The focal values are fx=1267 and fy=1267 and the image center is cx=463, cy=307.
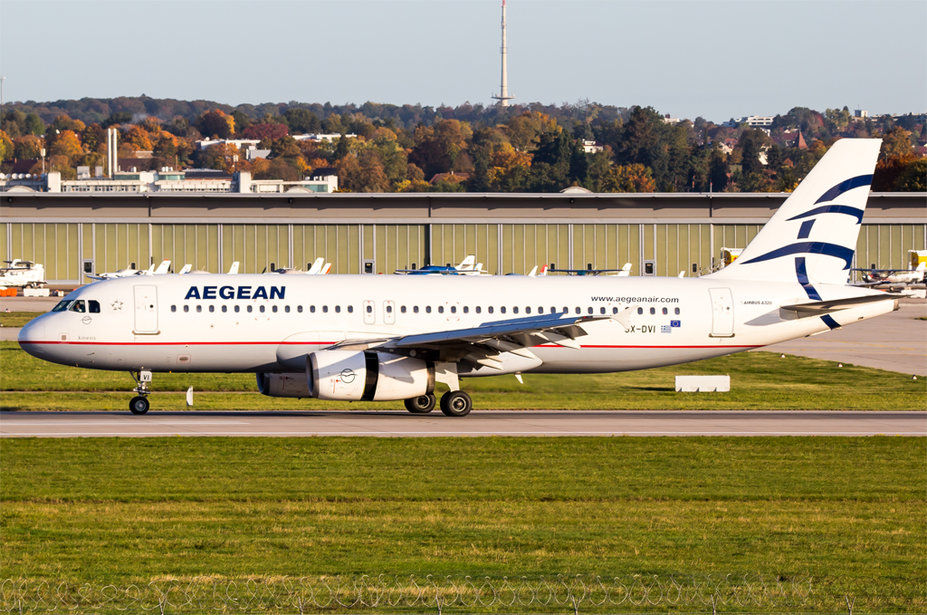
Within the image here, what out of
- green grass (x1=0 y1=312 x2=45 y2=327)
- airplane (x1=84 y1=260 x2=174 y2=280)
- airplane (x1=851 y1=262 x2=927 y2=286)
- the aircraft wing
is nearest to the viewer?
the aircraft wing

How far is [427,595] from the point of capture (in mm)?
16312

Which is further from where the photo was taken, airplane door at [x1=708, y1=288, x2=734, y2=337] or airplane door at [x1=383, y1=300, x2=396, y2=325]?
airplane door at [x1=708, y1=288, x2=734, y2=337]

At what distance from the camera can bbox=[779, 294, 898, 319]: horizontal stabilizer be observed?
126ft

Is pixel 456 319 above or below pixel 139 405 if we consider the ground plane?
above

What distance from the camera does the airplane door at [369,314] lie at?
37000 mm

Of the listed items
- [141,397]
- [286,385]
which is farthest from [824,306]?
[141,397]

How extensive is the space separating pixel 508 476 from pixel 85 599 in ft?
38.2

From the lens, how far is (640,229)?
104 metres

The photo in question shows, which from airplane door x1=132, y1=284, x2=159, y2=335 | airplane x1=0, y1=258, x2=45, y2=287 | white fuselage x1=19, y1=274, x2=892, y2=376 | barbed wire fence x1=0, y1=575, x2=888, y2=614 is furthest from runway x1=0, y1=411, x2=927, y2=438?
airplane x1=0, y1=258, x2=45, y2=287

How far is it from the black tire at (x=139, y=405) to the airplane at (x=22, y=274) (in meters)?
73.7

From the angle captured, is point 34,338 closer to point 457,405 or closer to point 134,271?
point 457,405

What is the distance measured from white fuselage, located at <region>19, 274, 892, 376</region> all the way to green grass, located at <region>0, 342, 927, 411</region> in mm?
2203

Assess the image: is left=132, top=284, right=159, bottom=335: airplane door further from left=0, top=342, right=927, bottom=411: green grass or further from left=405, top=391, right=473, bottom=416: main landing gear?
left=405, top=391, right=473, bottom=416: main landing gear

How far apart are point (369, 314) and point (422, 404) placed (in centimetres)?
313
